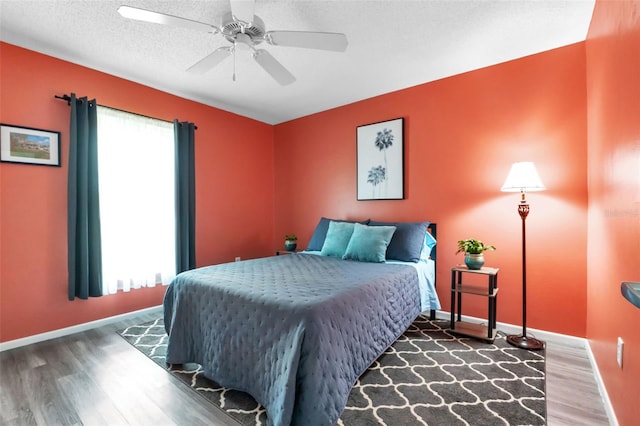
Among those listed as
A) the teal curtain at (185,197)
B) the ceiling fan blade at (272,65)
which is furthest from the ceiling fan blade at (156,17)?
the teal curtain at (185,197)

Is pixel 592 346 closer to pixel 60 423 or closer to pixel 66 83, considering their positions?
pixel 60 423

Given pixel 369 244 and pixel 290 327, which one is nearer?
pixel 290 327

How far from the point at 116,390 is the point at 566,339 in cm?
351

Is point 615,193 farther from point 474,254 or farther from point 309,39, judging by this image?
point 309,39

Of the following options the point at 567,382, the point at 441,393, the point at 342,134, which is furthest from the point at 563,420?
the point at 342,134

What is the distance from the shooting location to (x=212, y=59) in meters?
2.16

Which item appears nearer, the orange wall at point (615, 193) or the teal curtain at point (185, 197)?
the orange wall at point (615, 193)

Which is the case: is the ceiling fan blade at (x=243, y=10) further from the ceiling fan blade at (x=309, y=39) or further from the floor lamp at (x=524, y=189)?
the floor lamp at (x=524, y=189)

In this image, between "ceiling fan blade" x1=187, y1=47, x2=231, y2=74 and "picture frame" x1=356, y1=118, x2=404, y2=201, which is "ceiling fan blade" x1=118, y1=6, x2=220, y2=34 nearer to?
"ceiling fan blade" x1=187, y1=47, x2=231, y2=74

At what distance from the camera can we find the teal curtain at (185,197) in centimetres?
348

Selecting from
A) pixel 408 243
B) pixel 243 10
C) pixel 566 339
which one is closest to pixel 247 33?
pixel 243 10

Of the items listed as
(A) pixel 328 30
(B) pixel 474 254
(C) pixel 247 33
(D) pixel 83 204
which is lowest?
(B) pixel 474 254

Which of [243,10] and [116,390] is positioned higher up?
[243,10]

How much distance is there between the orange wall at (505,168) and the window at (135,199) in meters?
2.35
